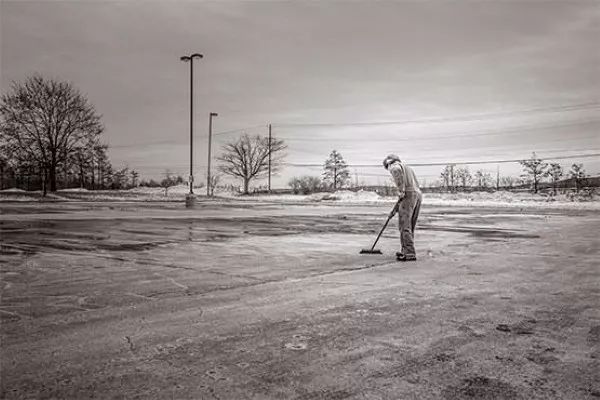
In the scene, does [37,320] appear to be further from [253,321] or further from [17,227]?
[17,227]

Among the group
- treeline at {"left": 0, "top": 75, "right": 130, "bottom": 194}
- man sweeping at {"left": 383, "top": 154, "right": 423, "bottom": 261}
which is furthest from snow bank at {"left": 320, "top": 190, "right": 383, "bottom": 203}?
man sweeping at {"left": 383, "top": 154, "right": 423, "bottom": 261}

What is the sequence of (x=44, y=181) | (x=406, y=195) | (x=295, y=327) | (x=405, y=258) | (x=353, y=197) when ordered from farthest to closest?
(x=353, y=197) < (x=44, y=181) < (x=406, y=195) < (x=405, y=258) < (x=295, y=327)

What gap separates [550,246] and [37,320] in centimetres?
968

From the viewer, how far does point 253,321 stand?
13.5 feet

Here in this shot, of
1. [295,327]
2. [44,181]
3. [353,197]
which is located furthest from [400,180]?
[353,197]

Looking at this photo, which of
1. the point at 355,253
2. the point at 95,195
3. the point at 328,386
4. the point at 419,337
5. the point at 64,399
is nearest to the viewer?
the point at 64,399

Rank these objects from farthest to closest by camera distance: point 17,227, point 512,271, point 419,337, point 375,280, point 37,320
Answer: point 17,227
point 512,271
point 375,280
point 37,320
point 419,337

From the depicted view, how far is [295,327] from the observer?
3.91 m

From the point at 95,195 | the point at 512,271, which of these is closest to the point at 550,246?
the point at 512,271

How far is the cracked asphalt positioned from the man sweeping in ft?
1.32

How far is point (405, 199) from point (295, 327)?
5145mm

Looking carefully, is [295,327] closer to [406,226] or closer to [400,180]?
[406,226]

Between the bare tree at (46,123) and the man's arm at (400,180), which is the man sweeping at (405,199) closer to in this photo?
the man's arm at (400,180)

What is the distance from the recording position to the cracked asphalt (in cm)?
277
